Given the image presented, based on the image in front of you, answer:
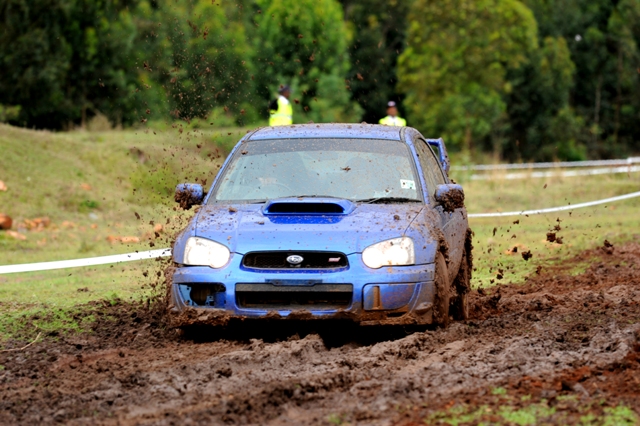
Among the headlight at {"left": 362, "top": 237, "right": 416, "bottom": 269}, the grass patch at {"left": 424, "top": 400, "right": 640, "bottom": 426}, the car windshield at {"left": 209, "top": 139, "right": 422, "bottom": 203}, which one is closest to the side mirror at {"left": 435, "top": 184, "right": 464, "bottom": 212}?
the car windshield at {"left": 209, "top": 139, "right": 422, "bottom": 203}

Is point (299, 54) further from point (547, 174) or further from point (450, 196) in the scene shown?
point (450, 196)

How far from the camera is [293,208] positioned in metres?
8.16

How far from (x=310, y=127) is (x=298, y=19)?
50.2 m

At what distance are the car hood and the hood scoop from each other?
4cm

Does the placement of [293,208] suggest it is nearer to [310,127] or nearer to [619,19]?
[310,127]

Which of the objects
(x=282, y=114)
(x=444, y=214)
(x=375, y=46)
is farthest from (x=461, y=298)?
(x=375, y=46)

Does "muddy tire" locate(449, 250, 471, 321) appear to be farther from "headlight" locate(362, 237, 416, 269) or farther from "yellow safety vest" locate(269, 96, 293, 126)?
"yellow safety vest" locate(269, 96, 293, 126)

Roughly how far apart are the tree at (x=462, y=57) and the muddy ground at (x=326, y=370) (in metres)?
62.5

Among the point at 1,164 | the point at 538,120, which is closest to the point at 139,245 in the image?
the point at 1,164

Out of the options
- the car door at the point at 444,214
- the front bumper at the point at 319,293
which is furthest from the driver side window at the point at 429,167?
the front bumper at the point at 319,293

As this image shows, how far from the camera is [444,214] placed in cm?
890

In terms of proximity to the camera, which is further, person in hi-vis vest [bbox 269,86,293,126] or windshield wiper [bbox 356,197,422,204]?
person in hi-vis vest [bbox 269,86,293,126]

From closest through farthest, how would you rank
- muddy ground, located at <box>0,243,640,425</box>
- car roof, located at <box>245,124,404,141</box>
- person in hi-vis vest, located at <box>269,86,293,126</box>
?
1. muddy ground, located at <box>0,243,640,425</box>
2. car roof, located at <box>245,124,404,141</box>
3. person in hi-vis vest, located at <box>269,86,293,126</box>

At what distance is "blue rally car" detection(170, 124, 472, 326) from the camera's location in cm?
757
